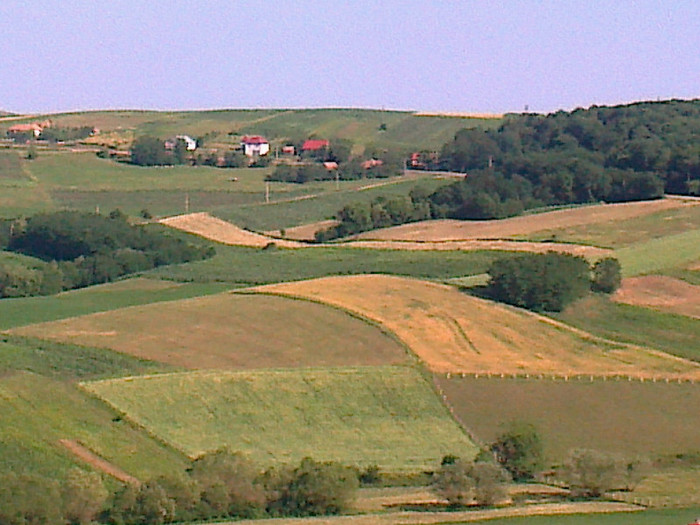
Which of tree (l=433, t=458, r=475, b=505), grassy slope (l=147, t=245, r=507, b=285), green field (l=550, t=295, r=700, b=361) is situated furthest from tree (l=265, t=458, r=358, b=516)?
grassy slope (l=147, t=245, r=507, b=285)

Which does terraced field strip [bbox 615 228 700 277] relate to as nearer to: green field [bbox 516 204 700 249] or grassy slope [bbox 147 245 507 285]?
green field [bbox 516 204 700 249]

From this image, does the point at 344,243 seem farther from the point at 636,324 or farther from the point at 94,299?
the point at 636,324

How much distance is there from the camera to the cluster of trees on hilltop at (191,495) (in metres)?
32.3

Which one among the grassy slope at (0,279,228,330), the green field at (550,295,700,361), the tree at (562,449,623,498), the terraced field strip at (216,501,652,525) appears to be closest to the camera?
the terraced field strip at (216,501,652,525)

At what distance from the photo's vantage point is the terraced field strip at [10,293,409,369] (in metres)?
51.2

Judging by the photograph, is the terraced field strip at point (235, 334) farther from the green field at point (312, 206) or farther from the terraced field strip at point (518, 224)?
the green field at point (312, 206)

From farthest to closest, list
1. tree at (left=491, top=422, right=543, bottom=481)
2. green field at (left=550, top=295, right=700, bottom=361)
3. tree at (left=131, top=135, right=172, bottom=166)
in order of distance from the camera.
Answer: tree at (left=131, top=135, right=172, bottom=166), green field at (left=550, top=295, right=700, bottom=361), tree at (left=491, top=422, right=543, bottom=481)

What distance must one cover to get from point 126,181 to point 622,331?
234ft

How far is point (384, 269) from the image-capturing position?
7225 centimetres

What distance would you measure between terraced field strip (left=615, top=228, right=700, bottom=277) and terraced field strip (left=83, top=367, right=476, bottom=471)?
2104 centimetres

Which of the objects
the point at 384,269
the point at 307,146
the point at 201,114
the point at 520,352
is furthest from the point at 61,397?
the point at 201,114

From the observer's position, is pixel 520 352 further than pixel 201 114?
No

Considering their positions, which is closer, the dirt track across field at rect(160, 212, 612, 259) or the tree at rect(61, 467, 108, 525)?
the tree at rect(61, 467, 108, 525)

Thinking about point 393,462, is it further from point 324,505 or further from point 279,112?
point 279,112
